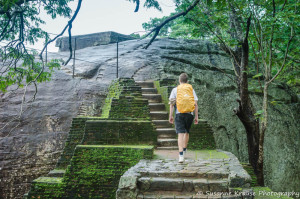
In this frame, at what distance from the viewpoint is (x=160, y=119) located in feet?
26.6

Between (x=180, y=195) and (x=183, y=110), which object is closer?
(x=180, y=195)

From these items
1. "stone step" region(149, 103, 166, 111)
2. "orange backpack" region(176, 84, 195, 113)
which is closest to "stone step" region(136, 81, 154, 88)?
"stone step" region(149, 103, 166, 111)

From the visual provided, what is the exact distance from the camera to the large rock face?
7926mm

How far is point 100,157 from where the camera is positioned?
5535 mm

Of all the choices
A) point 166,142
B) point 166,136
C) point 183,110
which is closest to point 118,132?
point 166,142

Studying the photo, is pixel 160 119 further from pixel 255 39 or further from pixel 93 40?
pixel 93 40

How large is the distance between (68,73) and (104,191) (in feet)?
22.8

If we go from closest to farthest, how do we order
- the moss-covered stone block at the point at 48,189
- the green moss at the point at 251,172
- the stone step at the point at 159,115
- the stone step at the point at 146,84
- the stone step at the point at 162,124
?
the moss-covered stone block at the point at 48,189 < the green moss at the point at 251,172 < the stone step at the point at 162,124 < the stone step at the point at 159,115 < the stone step at the point at 146,84

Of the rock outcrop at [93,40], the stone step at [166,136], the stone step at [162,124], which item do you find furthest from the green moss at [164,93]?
the rock outcrop at [93,40]

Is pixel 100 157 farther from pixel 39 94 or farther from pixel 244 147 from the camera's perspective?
pixel 244 147

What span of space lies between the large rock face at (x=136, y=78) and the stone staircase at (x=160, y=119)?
153cm

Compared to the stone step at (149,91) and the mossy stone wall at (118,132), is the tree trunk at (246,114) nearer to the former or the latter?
the mossy stone wall at (118,132)

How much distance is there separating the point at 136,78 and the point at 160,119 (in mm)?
3271

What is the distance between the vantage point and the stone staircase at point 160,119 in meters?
6.87
